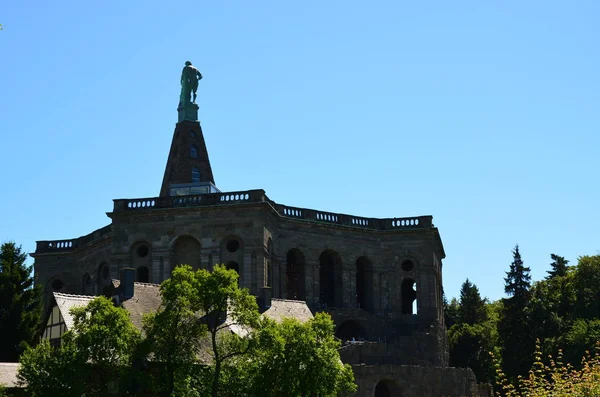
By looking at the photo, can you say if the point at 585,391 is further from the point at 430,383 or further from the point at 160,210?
the point at 160,210

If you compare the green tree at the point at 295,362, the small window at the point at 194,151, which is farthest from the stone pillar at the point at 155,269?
the green tree at the point at 295,362

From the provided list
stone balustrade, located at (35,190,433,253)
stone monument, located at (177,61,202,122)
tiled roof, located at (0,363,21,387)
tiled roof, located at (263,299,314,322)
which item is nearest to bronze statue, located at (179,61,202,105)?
stone monument, located at (177,61,202,122)

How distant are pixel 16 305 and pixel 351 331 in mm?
24301

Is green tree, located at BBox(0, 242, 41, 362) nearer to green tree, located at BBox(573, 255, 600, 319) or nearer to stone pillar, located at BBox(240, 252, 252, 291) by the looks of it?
stone pillar, located at BBox(240, 252, 252, 291)

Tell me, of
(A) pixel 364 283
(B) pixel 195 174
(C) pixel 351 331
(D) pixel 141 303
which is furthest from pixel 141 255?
(D) pixel 141 303

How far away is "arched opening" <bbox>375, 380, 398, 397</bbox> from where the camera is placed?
56.5m

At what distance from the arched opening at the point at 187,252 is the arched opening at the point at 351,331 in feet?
36.7

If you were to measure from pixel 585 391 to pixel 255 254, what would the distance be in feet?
132

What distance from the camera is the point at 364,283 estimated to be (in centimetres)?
7369

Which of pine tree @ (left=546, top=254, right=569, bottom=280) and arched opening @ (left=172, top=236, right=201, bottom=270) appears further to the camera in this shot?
pine tree @ (left=546, top=254, right=569, bottom=280)

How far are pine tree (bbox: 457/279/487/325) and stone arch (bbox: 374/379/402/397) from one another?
4211 cm

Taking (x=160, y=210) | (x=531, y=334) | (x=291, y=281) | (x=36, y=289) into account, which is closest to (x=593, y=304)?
(x=531, y=334)

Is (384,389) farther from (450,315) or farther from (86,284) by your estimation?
(450,315)

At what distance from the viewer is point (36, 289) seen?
58.3 m
